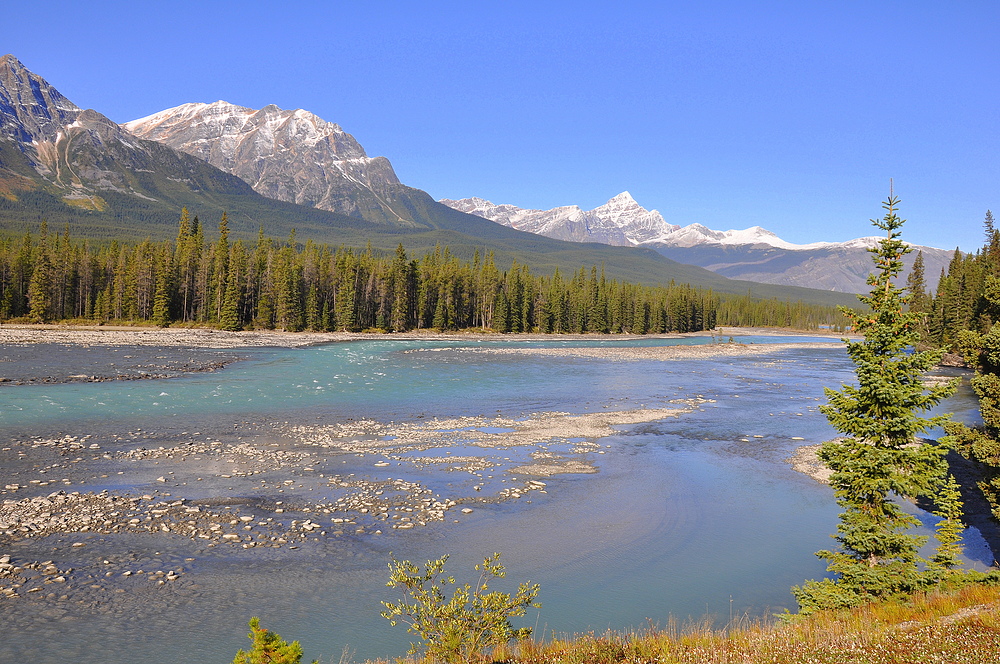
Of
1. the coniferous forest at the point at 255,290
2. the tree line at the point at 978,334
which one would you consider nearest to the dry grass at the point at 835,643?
the tree line at the point at 978,334

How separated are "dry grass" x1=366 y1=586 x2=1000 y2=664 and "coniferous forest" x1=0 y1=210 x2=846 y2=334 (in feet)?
379

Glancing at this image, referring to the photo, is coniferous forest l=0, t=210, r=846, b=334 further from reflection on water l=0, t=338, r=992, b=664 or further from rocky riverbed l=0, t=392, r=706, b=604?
rocky riverbed l=0, t=392, r=706, b=604

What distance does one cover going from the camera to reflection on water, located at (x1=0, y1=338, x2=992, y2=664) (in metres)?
13.3

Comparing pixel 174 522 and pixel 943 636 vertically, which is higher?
pixel 943 636

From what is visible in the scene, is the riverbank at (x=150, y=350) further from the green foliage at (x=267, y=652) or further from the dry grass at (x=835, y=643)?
the dry grass at (x=835, y=643)

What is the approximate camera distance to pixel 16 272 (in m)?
111

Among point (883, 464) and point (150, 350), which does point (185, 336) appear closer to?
point (150, 350)

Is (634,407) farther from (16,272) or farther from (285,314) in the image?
(16,272)

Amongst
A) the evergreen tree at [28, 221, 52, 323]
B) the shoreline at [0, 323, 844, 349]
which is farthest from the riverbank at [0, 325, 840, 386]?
the evergreen tree at [28, 221, 52, 323]

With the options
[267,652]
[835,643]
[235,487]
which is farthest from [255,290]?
[835,643]

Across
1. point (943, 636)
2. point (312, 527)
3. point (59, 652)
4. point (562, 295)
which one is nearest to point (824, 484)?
point (943, 636)

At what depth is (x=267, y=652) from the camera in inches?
318

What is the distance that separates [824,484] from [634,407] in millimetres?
19091

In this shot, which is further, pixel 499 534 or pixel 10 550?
pixel 499 534
